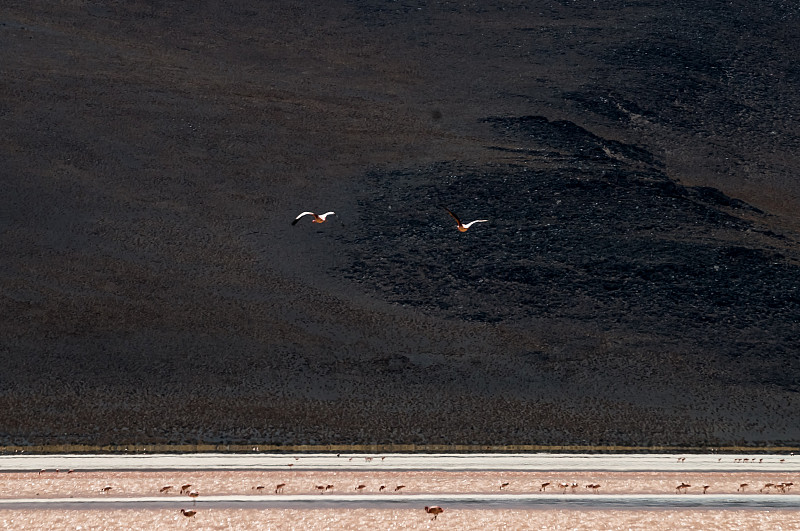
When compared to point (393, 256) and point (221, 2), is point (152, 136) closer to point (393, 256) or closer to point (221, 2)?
point (221, 2)

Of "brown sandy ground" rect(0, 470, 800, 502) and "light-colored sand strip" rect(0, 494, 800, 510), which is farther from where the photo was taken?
"brown sandy ground" rect(0, 470, 800, 502)

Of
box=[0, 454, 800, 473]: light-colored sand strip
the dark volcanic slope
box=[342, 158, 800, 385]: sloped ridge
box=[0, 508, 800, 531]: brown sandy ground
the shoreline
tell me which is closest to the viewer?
box=[0, 508, 800, 531]: brown sandy ground

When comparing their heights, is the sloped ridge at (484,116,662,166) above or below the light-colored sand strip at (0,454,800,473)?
above

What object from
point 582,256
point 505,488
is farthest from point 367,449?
point 582,256

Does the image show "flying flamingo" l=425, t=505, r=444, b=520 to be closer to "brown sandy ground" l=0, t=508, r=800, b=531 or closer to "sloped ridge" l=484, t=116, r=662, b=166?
"brown sandy ground" l=0, t=508, r=800, b=531

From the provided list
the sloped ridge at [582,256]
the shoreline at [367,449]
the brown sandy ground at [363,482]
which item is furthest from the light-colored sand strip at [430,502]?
the sloped ridge at [582,256]

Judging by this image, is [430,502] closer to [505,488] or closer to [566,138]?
[505,488]

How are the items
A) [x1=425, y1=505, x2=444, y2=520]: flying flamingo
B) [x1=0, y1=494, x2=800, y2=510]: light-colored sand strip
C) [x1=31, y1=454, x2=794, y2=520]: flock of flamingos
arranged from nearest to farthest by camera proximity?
[x1=425, y1=505, x2=444, y2=520]: flying flamingo < [x1=0, y1=494, x2=800, y2=510]: light-colored sand strip < [x1=31, y1=454, x2=794, y2=520]: flock of flamingos

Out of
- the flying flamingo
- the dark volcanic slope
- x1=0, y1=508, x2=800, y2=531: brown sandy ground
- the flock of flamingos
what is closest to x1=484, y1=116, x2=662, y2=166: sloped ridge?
the dark volcanic slope

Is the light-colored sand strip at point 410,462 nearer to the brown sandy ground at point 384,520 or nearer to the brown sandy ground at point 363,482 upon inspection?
the brown sandy ground at point 363,482
